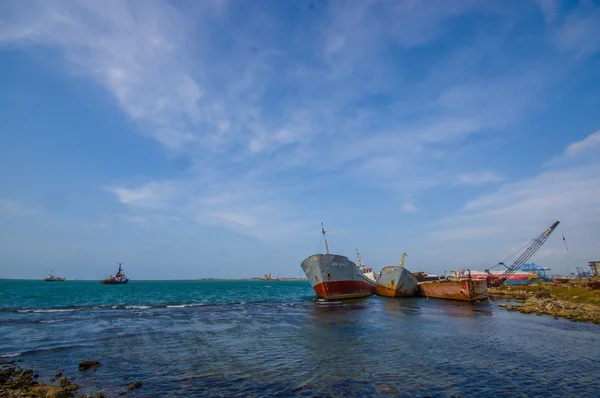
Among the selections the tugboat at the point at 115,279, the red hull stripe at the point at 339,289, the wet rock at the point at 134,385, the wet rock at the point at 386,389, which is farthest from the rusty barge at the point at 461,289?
the tugboat at the point at 115,279

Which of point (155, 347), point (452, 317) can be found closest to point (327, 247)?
point (452, 317)

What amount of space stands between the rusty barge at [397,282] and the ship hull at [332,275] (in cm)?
538

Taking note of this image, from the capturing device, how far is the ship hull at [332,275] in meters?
40.0

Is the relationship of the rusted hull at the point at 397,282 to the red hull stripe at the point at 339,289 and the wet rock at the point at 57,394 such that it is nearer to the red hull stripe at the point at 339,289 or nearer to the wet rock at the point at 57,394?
the red hull stripe at the point at 339,289

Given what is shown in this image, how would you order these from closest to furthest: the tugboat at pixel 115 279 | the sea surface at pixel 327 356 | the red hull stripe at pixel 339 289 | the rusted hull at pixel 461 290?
the sea surface at pixel 327 356
the rusted hull at pixel 461 290
the red hull stripe at pixel 339 289
the tugboat at pixel 115 279

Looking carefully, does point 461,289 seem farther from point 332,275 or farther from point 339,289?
point 332,275

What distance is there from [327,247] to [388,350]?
96.5 ft

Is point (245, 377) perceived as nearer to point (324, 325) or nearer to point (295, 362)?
point (295, 362)

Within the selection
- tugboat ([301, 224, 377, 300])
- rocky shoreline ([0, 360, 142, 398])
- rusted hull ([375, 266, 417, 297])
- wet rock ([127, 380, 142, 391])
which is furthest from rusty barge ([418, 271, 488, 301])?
rocky shoreline ([0, 360, 142, 398])

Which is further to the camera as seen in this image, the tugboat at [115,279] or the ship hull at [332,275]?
the tugboat at [115,279]

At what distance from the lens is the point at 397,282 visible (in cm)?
4603

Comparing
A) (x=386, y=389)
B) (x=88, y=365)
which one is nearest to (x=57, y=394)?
(x=88, y=365)

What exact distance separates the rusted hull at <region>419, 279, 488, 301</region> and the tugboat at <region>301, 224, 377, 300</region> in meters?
11.4

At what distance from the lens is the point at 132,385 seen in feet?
33.4
